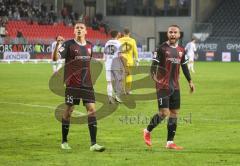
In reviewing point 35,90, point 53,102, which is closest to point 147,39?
point 35,90

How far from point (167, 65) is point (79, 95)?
1695 millimetres

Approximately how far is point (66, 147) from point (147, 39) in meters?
59.6

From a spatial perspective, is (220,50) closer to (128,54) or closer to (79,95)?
(128,54)

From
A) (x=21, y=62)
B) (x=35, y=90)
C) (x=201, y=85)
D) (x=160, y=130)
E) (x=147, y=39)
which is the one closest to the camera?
(x=160, y=130)

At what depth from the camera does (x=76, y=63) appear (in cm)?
1209

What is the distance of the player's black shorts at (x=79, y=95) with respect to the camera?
39.4 ft

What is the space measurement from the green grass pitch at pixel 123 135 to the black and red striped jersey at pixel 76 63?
1219 mm

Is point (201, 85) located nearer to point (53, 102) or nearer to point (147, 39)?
point (53, 102)

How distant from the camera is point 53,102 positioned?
21.5 m

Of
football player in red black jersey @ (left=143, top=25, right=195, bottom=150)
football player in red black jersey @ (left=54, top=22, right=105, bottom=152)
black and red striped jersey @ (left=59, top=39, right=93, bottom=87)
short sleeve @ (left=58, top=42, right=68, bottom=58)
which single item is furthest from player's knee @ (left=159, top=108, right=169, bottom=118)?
short sleeve @ (left=58, top=42, right=68, bottom=58)

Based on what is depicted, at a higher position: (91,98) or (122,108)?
(91,98)

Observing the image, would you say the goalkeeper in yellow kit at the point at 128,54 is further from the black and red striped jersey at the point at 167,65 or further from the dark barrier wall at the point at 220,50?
the dark barrier wall at the point at 220,50

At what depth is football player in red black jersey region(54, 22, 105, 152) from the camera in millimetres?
11961

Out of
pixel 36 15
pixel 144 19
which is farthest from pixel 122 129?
pixel 144 19
